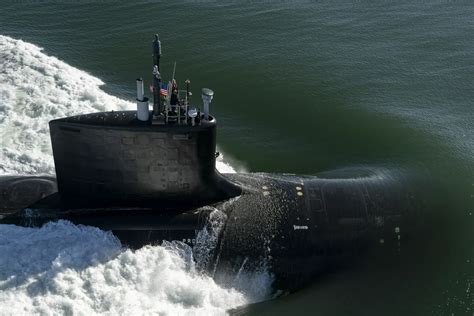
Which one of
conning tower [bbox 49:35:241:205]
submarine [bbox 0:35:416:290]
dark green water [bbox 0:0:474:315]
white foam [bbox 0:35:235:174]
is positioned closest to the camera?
conning tower [bbox 49:35:241:205]

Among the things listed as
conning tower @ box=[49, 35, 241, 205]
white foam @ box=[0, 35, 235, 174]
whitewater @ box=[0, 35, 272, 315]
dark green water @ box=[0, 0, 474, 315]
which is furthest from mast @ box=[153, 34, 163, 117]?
white foam @ box=[0, 35, 235, 174]

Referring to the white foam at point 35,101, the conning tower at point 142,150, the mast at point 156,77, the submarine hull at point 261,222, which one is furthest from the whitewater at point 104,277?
the white foam at point 35,101

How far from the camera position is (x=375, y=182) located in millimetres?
18953

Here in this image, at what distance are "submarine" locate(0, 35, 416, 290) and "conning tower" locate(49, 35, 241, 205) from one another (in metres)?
0.03

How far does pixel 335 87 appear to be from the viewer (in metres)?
26.9

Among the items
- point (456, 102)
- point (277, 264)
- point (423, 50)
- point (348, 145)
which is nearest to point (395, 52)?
point (423, 50)

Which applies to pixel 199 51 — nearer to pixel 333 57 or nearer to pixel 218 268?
pixel 333 57

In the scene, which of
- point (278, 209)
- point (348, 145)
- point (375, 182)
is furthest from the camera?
point (348, 145)

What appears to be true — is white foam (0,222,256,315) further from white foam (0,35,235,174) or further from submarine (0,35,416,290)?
white foam (0,35,235,174)

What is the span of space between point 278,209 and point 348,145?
7.85 metres

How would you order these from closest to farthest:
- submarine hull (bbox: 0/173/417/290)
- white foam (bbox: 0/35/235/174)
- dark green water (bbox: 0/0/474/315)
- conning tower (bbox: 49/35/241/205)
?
conning tower (bbox: 49/35/241/205) → submarine hull (bbox: 0/173/417/290) → dark green water (bbox: 0/0/474/315) → white foam (bbox: 0/35/235/174)

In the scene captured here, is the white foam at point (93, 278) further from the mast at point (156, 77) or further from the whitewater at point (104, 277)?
the mast at point (156, 77)

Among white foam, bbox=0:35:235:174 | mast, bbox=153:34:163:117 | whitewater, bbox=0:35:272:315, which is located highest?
mast, bbox=153:34:163:117

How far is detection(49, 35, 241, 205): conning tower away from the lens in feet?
45.2
